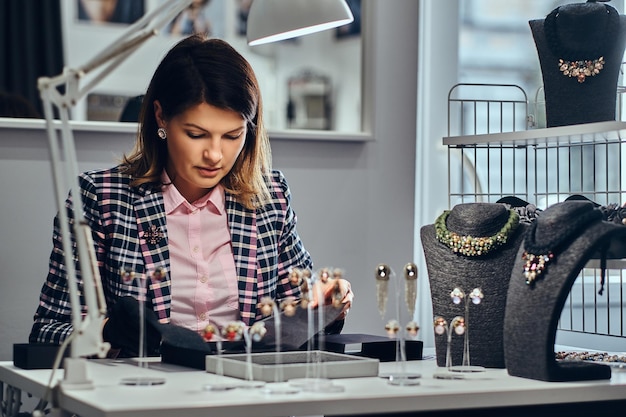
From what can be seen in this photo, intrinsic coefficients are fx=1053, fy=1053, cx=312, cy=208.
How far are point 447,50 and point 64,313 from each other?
1.49m

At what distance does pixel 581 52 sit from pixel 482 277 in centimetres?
48

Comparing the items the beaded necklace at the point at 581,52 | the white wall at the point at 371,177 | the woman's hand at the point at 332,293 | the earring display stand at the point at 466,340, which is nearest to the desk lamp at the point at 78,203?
the woman's hand at the point at 332,293

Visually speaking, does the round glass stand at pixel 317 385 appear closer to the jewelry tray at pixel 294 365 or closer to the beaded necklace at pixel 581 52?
the jewelry tray at pixel 294 365

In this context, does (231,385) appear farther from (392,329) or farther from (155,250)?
(155,250)

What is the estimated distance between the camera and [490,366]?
1.81m

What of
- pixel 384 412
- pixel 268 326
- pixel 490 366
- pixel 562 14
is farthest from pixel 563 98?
pixel 384 412

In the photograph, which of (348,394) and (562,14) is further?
(562,14)

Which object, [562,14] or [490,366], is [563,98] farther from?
[490,366]

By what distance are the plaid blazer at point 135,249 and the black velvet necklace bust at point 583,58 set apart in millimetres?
668

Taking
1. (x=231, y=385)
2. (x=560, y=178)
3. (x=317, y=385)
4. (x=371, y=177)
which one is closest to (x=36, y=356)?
(x=231, y=385)

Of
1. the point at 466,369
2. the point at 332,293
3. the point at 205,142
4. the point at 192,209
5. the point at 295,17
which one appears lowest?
the point at 466,369

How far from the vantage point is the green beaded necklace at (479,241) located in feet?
5.90

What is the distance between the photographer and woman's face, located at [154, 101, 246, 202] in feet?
6.84

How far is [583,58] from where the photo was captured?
1962mm
